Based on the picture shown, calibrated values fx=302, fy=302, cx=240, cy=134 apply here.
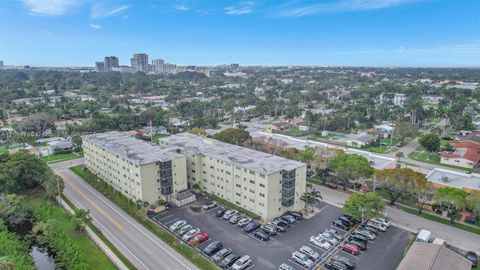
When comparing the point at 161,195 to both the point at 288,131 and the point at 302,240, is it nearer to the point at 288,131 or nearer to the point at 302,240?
the point at 302,240

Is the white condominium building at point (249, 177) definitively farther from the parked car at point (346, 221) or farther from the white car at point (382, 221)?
the white car at point (382, 221)

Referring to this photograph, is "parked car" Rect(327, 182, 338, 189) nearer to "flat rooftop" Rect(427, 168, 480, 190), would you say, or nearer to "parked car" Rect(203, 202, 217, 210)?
"flat rooftop" Rect(427, 168, 480, 190)

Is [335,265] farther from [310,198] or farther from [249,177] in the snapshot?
[249,177]

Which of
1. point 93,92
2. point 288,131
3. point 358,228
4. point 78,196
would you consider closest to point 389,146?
point 288,131

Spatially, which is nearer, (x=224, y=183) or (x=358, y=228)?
(x=358, y=228)

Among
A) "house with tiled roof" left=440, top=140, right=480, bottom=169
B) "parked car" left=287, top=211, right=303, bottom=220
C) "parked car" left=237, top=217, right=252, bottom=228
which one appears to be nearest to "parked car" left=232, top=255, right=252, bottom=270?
"parked car" left=237, top=217, right=252, bottom=228

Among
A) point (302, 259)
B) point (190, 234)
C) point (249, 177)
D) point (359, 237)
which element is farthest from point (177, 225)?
point (359, 237)

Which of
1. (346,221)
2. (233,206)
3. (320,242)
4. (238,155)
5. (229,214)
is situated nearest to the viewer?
(320,242)
